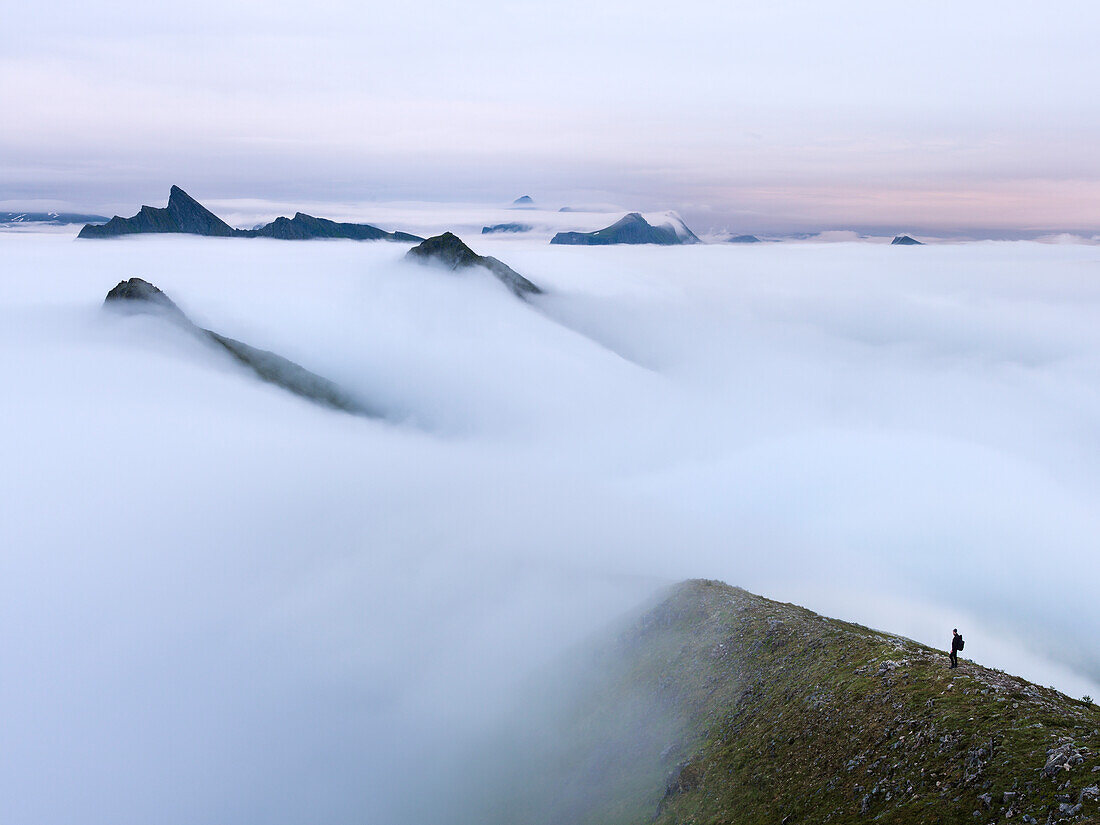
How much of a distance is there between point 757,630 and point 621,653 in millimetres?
25342

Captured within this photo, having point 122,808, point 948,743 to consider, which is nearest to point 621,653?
point 948,743

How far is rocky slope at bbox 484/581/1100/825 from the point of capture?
35188 mm

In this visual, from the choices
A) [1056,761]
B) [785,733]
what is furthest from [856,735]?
[1056,761]

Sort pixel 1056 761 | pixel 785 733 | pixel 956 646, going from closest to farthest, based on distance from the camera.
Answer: pixel 1056 761 < pixel 956 646 < pixel 785 733

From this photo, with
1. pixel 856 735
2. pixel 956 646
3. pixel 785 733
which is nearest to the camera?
pixel 956 646

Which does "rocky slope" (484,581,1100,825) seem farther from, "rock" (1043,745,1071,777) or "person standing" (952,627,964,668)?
"person standing" (952,627,964,668)

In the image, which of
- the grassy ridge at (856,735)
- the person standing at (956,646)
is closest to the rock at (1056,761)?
the grassy ridge at (856,735)

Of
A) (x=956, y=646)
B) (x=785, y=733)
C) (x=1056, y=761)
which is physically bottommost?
(x=785, y=733)

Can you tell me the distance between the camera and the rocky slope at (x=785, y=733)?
3519cm

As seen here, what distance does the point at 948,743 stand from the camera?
3909cm

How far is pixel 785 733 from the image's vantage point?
2100 inches

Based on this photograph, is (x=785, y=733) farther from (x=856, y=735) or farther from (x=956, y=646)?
(x=956, y=646)

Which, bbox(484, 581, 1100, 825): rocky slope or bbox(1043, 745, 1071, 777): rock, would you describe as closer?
bbox(1043, 745, 1071, 777): rock

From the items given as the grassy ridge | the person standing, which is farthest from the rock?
the person standing
